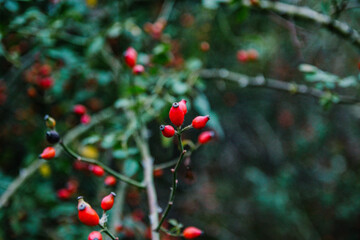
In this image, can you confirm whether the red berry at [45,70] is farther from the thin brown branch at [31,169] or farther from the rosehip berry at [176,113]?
the rosehip berry at [176,113]

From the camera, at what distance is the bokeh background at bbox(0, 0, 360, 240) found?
1.42 m

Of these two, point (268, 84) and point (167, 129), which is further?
point (268, 84)

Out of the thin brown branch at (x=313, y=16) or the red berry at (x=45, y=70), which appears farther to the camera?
the red berry at (x=45, y=70)

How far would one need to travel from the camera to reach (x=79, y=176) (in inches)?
81.4

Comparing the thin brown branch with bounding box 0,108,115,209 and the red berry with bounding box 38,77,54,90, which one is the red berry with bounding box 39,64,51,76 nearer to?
the red berry with bounding box 38,77,54,90

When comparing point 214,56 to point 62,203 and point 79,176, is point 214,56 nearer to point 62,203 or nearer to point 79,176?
point 79,176

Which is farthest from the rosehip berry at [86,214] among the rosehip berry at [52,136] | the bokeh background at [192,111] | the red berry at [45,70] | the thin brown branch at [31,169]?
the red berry at [45,70]

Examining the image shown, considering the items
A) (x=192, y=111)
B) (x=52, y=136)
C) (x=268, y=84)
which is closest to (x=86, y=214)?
(x=52, y=136)

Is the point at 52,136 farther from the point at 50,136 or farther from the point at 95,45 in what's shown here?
the point at 95,45

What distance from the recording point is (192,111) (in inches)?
106

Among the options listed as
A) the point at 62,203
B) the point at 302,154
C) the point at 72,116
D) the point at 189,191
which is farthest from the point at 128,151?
the point at 302,154

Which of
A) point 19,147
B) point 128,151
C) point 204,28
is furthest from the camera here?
point 204,28

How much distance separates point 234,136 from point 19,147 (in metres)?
2.39

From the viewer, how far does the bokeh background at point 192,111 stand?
1.42 m
